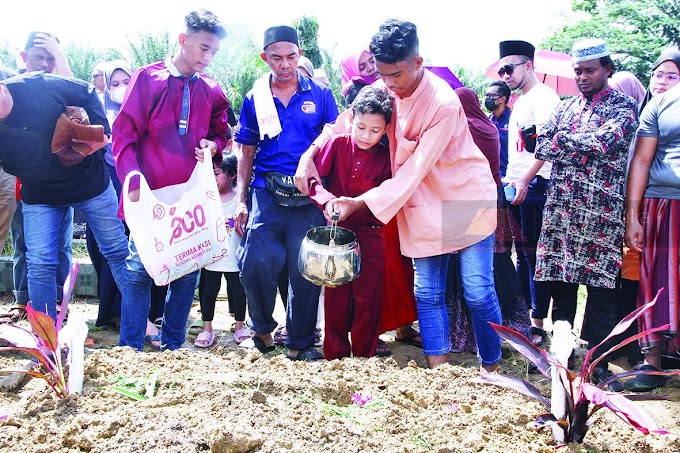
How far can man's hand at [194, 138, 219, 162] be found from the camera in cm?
342

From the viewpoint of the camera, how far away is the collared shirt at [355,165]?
3.41 m

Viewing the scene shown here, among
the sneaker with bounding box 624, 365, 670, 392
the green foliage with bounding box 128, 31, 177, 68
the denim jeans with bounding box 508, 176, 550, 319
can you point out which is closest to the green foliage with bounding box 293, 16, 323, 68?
the green foliage with bounding box 128, 31, 177, 68

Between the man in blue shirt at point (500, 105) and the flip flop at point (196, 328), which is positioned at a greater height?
the man in blue shirt at point (500, 105)

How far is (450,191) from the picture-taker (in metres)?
3.12

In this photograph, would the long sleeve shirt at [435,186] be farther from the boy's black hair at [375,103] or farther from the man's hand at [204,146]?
the man's hand at [204,146]

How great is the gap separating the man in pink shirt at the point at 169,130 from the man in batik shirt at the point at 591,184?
1.93 meters

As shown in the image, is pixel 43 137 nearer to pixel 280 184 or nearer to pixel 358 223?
pixel 280 184

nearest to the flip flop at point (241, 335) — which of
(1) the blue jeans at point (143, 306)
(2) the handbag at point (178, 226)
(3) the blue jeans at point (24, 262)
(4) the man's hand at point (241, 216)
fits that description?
(1) the blue jeans at point (143, 306)

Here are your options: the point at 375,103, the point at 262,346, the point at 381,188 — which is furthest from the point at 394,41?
the point at 262,346

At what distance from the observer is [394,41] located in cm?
287

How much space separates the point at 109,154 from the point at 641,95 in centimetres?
390

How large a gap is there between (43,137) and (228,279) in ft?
5.08

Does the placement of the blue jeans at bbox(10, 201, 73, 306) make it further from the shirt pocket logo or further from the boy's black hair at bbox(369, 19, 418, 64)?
the boy's black hair at bbox(369, 19, 418, 64)

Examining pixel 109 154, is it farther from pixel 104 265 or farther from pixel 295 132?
pixel 295 132
